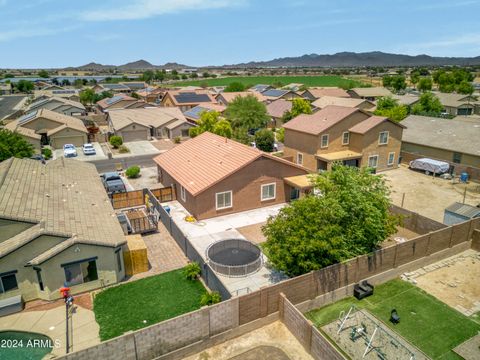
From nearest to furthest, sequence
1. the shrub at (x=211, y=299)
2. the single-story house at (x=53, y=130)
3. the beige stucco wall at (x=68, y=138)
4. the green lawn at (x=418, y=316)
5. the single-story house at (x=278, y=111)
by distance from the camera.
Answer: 1. the green lawn at (x=418, y=316)
2. the shrub at (x=211, y=299)
3. the single-story house at (x=53, y=130)
4. the beige stucco wall at (x=68, y=138)
5. the single-story house at (x=278, y=111)

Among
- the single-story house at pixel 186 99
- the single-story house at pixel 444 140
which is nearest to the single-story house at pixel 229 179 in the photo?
the single-story house at pixel 444 140

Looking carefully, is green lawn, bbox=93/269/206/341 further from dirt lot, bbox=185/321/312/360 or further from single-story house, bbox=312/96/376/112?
single-story house, bbox=312/96/376/112

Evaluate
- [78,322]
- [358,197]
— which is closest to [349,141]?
[358,197]

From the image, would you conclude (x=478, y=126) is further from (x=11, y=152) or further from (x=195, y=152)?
(x=11, y=152)

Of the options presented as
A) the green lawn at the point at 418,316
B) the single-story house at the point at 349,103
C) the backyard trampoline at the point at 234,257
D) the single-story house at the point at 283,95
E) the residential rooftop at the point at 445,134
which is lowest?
the green lawn at the point at 418,316

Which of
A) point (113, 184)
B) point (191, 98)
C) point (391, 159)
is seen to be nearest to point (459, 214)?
point (391, 159)

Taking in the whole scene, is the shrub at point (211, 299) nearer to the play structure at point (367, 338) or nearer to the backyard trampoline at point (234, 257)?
the backyard trampoline at point (234, 257)

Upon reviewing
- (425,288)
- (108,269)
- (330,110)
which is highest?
(330,110)
